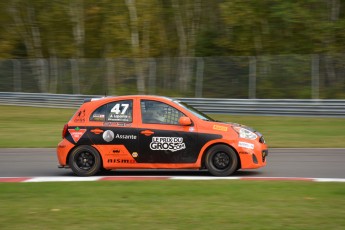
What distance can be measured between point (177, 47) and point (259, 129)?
2052 centimetres

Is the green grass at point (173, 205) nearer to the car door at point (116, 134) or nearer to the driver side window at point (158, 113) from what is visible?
the car door at point (116, 134)

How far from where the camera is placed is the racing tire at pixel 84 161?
41.0 ft

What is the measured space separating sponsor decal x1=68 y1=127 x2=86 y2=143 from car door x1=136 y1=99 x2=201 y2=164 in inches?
39.8

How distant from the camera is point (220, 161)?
40.0ft

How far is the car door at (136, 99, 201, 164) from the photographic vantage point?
1221 cm

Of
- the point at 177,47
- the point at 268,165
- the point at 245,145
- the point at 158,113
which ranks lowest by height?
the point at 268,165

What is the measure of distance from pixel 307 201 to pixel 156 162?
147 inches

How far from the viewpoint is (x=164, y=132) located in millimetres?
12234

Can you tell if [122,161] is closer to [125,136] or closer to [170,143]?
[125,136]

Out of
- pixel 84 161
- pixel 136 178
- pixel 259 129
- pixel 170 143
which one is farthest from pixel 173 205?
pixel 259 129

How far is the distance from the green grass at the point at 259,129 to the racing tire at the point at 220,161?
6057 millimetres

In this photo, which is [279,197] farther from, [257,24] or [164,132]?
[257,24]

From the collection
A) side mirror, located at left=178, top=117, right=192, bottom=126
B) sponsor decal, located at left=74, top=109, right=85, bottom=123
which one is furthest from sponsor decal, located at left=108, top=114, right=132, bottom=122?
side mirror, located at left=178, top=117, right=192, bottom=126

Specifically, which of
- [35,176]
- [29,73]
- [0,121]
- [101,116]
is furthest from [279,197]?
[29,73]
